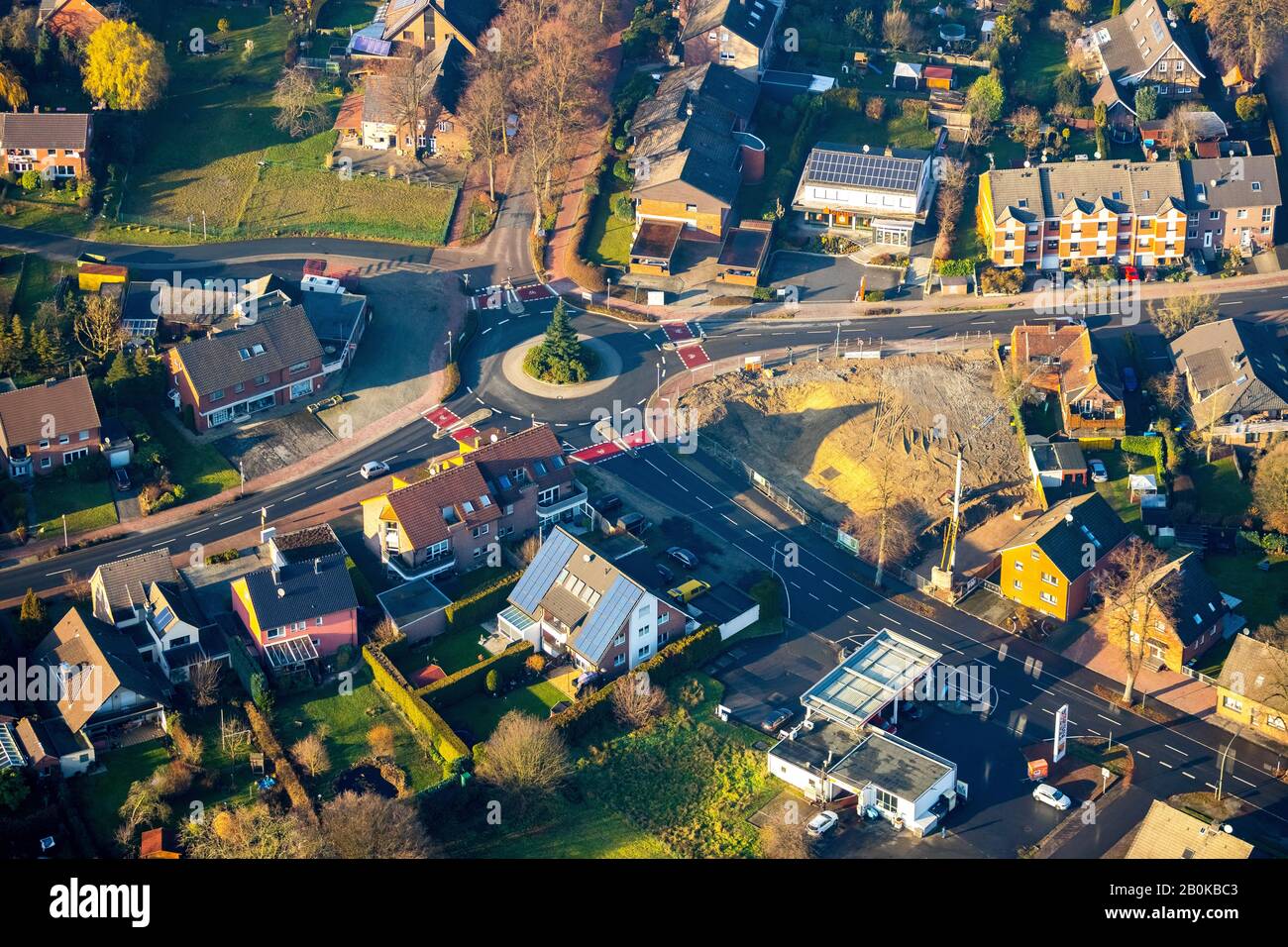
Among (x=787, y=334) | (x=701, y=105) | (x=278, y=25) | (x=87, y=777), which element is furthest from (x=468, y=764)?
(x=278, y=25)

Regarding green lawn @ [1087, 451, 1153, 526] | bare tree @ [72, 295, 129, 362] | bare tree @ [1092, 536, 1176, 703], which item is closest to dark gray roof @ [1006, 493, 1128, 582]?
bare tree @ [1092, 536, 1176, 703]

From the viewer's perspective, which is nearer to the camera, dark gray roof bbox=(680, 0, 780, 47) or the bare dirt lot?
the bare dirt lot

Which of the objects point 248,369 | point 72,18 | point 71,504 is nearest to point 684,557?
point 248,369

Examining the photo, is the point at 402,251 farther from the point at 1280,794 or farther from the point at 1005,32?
the point at 1280,794

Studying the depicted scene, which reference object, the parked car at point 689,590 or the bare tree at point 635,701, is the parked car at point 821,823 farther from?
the parked car at point 689,590

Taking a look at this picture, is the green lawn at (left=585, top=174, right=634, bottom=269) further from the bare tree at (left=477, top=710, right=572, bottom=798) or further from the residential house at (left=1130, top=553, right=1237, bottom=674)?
the bare tree at (left=477, top=710, right=572, bottom=798)

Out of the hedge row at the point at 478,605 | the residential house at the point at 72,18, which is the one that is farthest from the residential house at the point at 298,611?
the residential house at the point at 72,18
